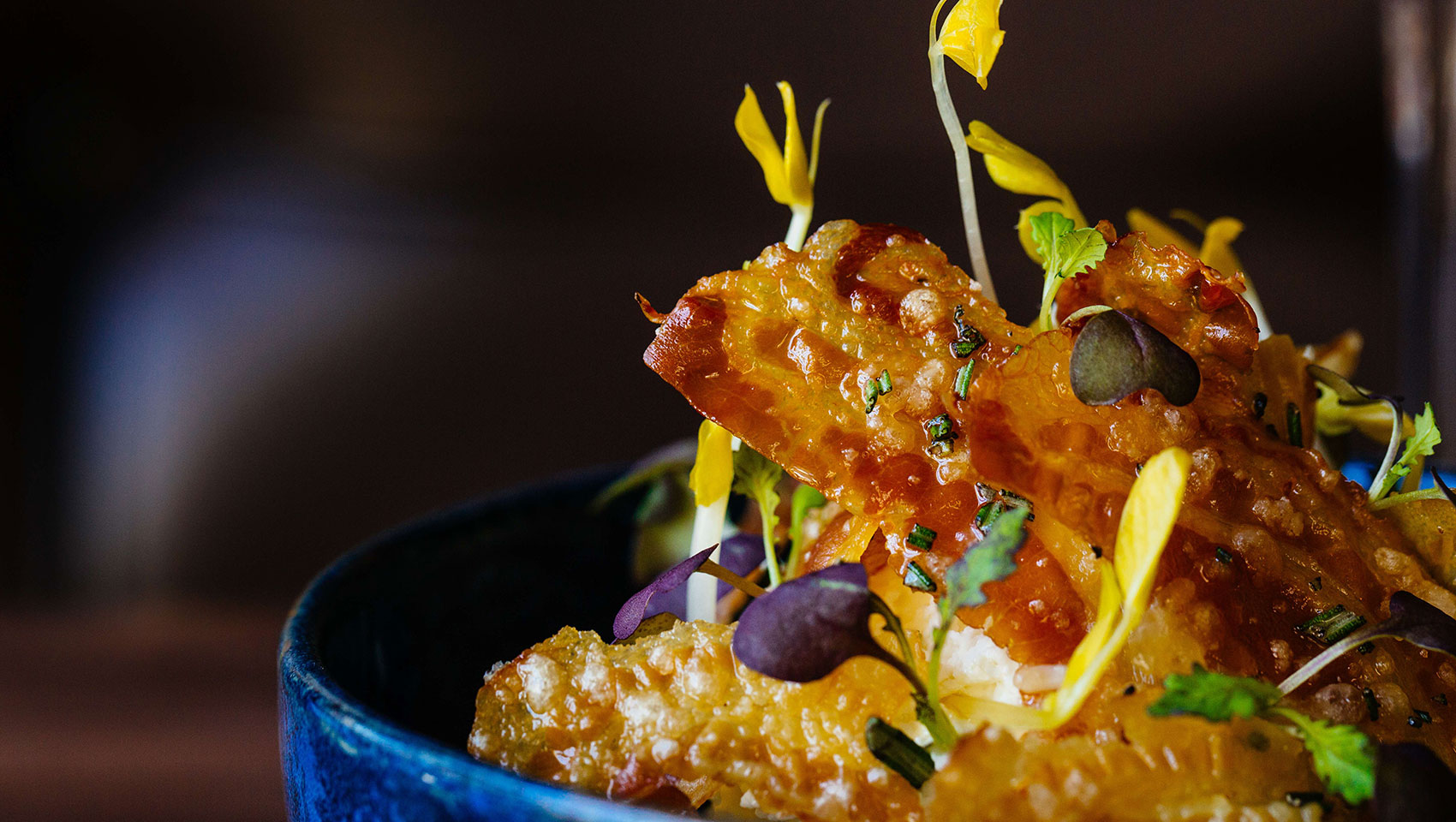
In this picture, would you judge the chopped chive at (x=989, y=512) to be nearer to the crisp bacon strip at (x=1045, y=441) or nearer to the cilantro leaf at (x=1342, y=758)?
the crisp bacon strip at (x=1045, y=441)

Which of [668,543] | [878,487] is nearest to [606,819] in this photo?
[878,487]

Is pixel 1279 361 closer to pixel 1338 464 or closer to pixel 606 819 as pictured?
pixel 1338 464

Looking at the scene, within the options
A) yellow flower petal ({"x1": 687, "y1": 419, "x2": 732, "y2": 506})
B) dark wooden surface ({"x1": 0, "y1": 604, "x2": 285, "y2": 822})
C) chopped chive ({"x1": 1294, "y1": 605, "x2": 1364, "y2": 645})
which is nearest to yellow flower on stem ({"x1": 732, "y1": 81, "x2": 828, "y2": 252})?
yellow flower petal ({"x1": 687, "y1": 419, "x2": 732, "y2": 506})

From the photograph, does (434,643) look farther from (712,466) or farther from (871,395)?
(871,395)

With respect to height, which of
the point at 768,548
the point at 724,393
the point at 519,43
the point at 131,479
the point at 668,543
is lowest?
the point at 131,479

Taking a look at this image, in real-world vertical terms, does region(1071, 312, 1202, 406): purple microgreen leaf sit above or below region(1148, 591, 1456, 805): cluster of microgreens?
above

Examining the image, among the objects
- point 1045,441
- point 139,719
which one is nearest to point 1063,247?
point 1045,441

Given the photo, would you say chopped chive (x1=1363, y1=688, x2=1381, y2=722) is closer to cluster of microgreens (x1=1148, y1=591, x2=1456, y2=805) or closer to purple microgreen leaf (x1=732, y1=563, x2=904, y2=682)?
cluster of microgreens (x1=1148, y1=591, x2=1456, y2=805)
